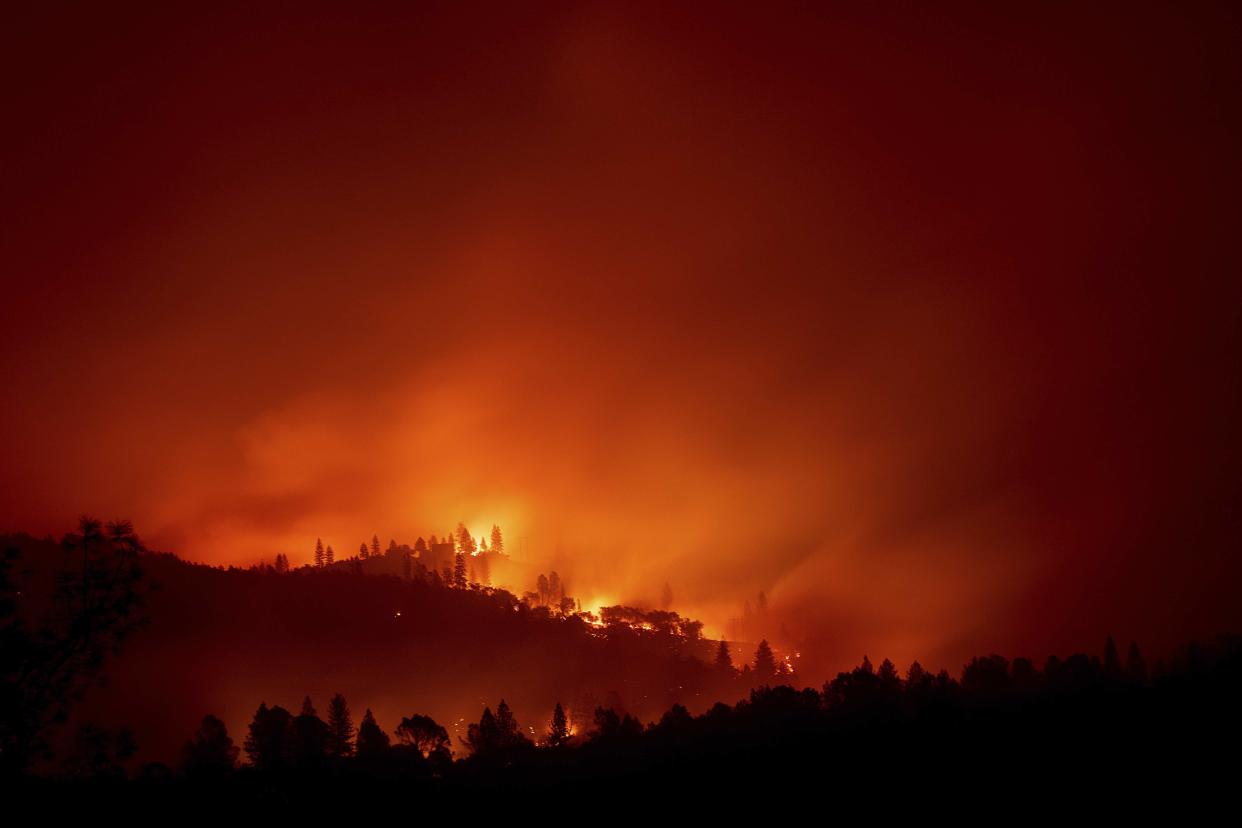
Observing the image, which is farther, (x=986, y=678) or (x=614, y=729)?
(x=986, y=678)

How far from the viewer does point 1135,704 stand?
177 feet

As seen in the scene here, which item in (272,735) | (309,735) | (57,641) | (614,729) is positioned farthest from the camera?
(272,735)

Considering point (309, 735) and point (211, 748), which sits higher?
point (309, 735)

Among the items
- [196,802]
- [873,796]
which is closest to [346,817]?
[196,802]

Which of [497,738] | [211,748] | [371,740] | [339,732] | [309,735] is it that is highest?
[339,732]

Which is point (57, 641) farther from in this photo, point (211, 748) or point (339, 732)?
point (339, 732)

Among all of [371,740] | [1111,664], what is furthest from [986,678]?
[371,740]

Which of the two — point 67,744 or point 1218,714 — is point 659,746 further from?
point 67,744

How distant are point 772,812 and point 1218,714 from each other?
3020 cm

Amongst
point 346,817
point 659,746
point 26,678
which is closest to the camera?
point 26,678

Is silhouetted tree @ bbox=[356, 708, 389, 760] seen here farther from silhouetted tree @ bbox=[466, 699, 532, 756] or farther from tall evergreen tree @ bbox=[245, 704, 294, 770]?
silhouetted tree @ bbox=[466, 699, 532, 756]

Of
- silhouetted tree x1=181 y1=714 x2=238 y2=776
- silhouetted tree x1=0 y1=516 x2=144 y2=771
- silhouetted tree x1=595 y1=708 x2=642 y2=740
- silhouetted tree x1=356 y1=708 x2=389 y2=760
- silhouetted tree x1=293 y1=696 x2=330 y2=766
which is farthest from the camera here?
silhouetted tree x1=293 y1=696 x2=330 y2=766

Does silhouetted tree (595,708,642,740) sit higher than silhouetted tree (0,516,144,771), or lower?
lower


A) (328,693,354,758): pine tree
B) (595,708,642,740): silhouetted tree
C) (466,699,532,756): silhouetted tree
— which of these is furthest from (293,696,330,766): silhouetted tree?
(595,708,642,740): silhouetted tree
